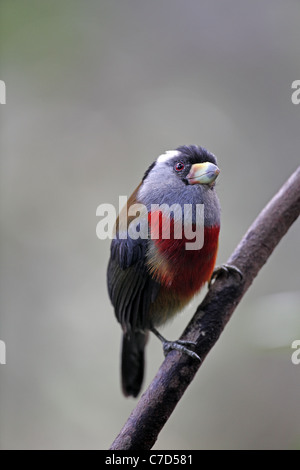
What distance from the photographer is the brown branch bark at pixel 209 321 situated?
1.52 metres

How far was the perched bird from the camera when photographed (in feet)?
4.93

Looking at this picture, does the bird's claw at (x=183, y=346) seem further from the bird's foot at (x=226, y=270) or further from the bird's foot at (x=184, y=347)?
the bird's foot at (x=226, y=270)

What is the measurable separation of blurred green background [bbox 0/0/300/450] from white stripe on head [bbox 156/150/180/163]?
0.15 m

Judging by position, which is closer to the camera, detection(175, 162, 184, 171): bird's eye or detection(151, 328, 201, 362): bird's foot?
detection(175, 162, 184, 171): bird's eye

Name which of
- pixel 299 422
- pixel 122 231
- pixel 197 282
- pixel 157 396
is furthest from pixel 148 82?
pixel 299 422

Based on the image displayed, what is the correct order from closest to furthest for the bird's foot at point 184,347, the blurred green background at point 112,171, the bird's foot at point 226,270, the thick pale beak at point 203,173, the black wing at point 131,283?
the thick pale beak at point 203,173 < the bird's foot at point 184,347 < the black wing at point 131,283 < the bird's foot at point 226,270 < the blurred green background at point 112,171

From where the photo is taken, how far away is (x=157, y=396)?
5.12 ft

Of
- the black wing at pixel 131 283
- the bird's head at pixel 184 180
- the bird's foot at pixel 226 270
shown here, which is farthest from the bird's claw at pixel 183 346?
the bird's head at pixel 184 180

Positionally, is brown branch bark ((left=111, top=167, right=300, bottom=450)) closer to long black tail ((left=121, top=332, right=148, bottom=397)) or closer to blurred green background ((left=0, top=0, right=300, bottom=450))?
blurred green background ((left=0, top=0, right=300, bottom=450))

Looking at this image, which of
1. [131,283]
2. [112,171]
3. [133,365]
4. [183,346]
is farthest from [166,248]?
[112,171]

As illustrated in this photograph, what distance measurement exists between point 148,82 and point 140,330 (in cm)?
105

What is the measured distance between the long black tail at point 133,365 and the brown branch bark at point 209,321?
0.47 metres

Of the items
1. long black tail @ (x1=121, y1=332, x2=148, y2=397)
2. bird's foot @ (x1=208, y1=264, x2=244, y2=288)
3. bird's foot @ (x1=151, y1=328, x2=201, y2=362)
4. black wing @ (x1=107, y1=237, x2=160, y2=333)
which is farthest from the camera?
long black tail @ (x1=121, y1=332, x2=148, y2=397)

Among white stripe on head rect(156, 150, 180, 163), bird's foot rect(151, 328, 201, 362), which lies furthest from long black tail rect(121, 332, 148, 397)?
white stripe on head rect(156, 150, 180, 163)
